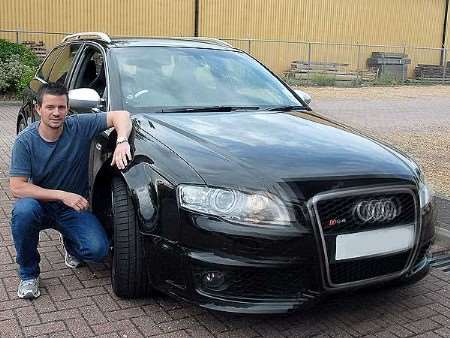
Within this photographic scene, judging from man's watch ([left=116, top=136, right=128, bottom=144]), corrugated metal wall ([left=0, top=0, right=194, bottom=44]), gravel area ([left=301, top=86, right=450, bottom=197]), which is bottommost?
gravel area ([left=301, top=86, right=450, bottom=197])

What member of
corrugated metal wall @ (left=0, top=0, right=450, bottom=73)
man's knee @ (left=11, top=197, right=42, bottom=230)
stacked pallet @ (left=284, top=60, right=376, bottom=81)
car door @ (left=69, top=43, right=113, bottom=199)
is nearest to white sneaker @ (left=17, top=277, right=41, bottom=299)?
man's knee @ (left=11, top=197, right=42, bottom=230)

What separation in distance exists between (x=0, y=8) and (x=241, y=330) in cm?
1864

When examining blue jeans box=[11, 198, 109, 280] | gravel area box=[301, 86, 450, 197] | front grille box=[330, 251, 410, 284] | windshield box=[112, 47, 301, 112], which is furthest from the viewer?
gravel area box=[301, 86, 450, 197]

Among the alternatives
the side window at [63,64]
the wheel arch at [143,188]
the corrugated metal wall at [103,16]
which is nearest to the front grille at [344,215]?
the wheel arch at [143,188]

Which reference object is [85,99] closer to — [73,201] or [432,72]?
[73,201]

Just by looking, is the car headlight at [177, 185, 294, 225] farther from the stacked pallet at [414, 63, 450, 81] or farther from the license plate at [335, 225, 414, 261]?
the stacked pallet at [414, 63, 450, 81]

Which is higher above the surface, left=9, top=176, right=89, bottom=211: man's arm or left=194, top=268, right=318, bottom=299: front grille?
left=9, top=176, right=89, bottom=211: man's arm

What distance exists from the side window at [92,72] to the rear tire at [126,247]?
116cm

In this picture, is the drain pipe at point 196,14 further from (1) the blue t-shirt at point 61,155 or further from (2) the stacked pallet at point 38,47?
(1) the blue t-shirt at point 61,155

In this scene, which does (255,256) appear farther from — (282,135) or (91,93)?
(91,93)

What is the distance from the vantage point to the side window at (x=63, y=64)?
5.41m

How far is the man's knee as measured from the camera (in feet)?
11.5

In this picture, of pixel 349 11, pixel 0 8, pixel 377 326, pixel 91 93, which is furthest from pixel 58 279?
pixel 349 11

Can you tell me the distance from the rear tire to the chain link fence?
17925 millimetres
